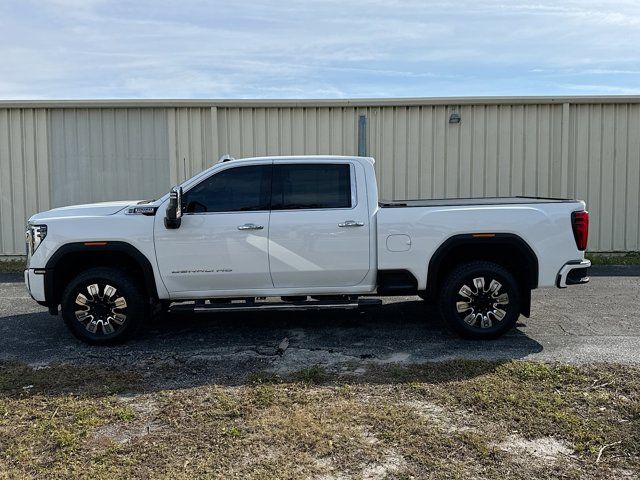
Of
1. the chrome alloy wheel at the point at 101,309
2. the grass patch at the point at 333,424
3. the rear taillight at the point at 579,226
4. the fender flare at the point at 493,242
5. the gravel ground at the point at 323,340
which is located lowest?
the grass patch at the point at 333,424

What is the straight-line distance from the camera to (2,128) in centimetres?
1277

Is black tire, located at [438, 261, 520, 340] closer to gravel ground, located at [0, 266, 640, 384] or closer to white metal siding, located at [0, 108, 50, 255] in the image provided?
gravel ground, located at [0, 266, 640, 384]

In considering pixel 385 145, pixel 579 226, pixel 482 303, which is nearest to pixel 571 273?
pixel 579 226

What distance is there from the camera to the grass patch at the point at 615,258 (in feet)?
39.8

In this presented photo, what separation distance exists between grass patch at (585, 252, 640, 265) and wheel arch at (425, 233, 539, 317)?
244 inches

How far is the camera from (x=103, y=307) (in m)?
6.43

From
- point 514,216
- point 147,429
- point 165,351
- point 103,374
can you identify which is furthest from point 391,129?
point 147,429

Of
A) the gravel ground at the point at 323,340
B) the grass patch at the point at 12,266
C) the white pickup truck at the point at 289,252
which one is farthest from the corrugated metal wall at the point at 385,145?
the white pickup truck at the point at 289,252

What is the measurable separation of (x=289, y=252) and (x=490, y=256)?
2184 millimetres

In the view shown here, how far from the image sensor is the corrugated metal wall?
12.6 meters

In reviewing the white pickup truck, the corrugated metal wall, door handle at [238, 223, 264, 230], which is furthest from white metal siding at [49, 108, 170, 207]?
door handle at [238, 223, 264, 230]

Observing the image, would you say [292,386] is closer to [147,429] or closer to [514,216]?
[147,429]

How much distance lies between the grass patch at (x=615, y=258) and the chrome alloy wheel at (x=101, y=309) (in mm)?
9267

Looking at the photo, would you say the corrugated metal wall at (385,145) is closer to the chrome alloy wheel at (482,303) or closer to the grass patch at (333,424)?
the chrome alloy wheel at (482,303)
